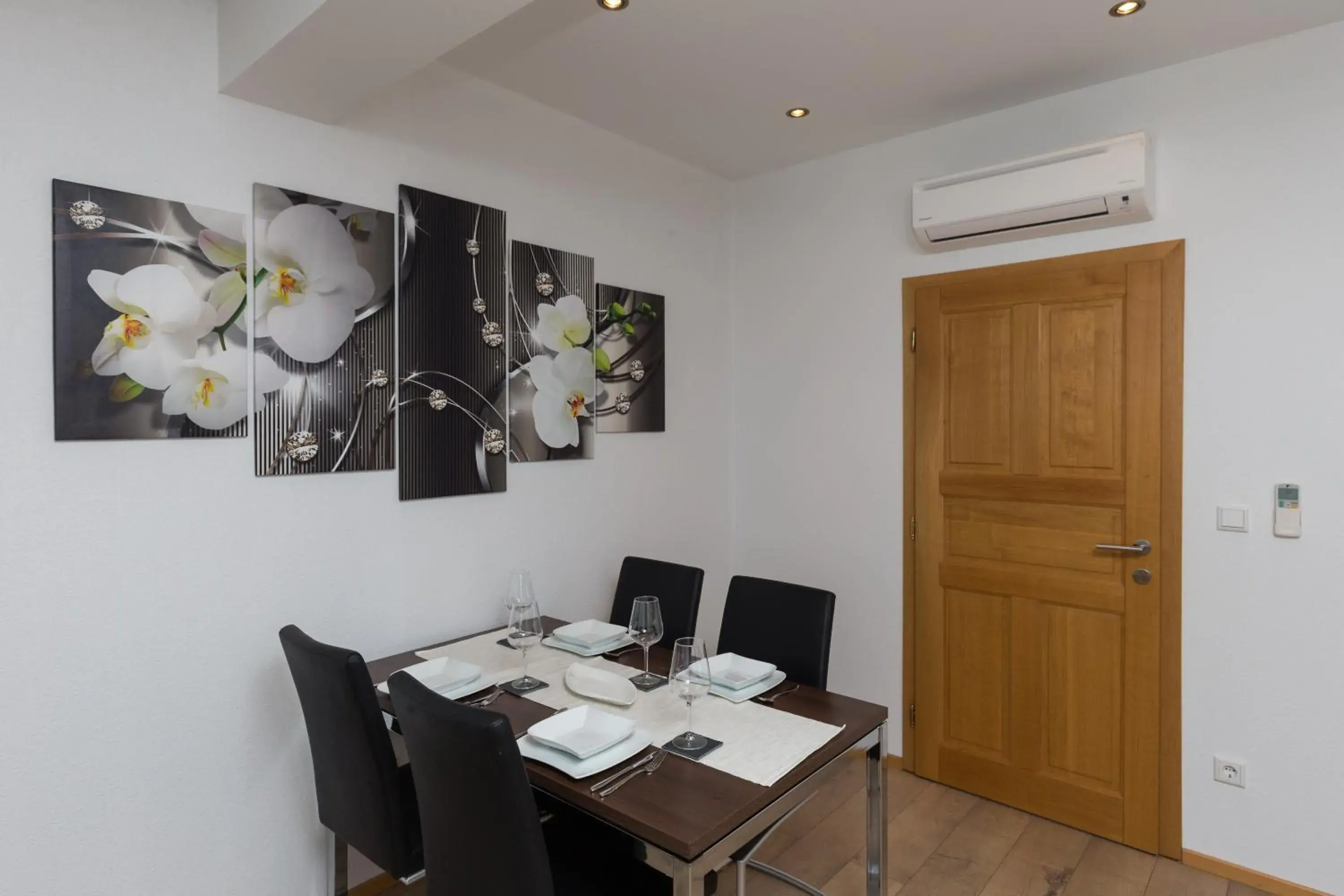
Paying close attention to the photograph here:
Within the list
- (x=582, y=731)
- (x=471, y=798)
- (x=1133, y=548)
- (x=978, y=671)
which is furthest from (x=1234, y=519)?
(x=471, y=798)

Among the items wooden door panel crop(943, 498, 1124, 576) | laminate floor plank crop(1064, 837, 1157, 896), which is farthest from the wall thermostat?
laminate floor plank crop(1064, 837, 1157, 896)

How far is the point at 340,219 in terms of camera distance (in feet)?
7.32

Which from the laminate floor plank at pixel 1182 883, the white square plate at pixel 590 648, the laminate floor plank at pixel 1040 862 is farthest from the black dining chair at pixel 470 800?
the laminate floor plank at pixel 1182 883

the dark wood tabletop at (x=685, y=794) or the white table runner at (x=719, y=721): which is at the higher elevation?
the white table runner at (x=719, y=721)

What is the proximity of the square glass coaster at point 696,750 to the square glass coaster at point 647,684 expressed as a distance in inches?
12.9

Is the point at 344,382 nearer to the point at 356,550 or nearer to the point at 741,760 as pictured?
the point at 356,550

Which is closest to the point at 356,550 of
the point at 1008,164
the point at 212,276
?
the point at 212,276

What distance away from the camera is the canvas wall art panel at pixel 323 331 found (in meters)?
2.08

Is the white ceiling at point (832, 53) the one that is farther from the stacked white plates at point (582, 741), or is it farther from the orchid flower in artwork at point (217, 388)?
the stacked white plates at point (582, 741)

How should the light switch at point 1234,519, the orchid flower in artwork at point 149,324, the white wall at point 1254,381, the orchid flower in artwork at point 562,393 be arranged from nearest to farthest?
the orchid flower in artwork at point 149,324
the white wall at point 1254,381
the light switch at point 1234,519
the orchid flower in artwork at point 562,393

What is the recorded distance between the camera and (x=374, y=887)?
91.6 inches

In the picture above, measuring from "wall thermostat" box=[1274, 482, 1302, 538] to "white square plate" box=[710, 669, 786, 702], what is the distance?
174 cm

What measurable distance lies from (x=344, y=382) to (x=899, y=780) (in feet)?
8.97

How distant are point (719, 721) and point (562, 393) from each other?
1511mm
